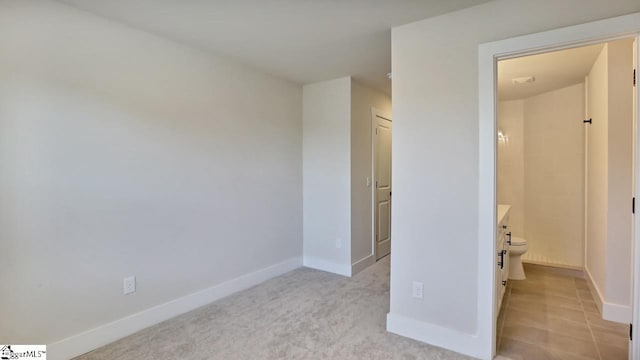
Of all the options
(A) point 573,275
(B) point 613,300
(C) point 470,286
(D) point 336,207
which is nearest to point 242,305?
(D) point 336,207

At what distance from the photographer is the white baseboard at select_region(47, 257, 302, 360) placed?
2068 mm

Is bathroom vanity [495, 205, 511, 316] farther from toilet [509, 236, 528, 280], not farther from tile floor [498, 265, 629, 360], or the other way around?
toilet [509, 236, 528, 280]

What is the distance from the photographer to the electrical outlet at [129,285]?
7.79ft

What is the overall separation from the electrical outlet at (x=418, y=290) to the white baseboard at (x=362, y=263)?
57.2 inches

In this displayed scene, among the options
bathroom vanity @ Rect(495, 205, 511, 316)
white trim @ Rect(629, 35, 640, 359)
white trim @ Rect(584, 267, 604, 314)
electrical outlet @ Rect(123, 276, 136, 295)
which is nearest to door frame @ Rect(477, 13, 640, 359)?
bathroom vanity @ Rect(495, 205, 511, 316)

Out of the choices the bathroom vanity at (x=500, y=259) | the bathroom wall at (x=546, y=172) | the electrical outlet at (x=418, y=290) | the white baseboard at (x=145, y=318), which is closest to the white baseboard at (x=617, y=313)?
the bathroom vanity at (x=500, y=259)

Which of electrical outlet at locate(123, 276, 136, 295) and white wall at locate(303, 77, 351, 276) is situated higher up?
white wall at locate(303, 77, 351, 276)

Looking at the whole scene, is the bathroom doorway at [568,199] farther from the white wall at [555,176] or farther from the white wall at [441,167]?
the white wall at [441,167]

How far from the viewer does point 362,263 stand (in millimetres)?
3951

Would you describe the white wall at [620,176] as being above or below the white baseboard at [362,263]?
above

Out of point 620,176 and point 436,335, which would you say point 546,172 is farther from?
point 436,335

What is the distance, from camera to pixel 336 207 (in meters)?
3.83

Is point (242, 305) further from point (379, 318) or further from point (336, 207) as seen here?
point (336, 207)

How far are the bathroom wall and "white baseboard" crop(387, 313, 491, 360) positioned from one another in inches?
108
